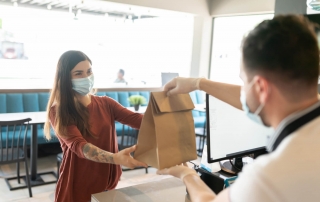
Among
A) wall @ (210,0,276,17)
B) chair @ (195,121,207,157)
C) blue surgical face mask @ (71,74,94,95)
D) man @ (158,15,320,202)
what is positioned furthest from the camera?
wall @ (210,0,276,17)

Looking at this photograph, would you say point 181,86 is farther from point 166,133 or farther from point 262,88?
point 262,88

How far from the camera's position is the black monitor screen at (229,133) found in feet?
4.84

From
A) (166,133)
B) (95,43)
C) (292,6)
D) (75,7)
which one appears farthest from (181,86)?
(95,43)

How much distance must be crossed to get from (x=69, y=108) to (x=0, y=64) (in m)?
7.44

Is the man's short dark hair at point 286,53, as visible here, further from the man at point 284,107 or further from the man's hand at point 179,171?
the man's hand at point 179,171

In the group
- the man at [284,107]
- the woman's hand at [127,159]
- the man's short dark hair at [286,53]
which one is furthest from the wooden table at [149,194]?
the man's short dark hair at [286,53]

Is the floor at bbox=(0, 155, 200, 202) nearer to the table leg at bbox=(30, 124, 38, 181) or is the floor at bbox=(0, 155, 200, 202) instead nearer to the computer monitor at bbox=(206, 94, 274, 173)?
the table leg at bbox=(30, 124, 38, 181)

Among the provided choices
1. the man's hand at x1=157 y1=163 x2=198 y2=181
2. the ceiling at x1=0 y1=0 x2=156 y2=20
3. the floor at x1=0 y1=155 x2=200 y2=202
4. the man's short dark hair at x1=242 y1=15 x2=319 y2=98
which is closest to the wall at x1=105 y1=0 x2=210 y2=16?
the ceiling at x1=0 y1=0 x2=156 y2=20

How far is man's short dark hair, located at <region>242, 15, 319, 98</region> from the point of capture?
2.33 feet

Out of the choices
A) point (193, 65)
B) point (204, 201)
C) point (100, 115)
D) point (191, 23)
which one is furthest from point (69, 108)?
point (191, 23)

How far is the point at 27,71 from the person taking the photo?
838cm

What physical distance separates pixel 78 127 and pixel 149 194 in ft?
1.60

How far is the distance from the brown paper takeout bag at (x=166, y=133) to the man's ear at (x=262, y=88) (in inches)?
20.0

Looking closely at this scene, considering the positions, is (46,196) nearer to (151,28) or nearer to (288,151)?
(288,151)
